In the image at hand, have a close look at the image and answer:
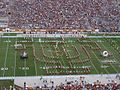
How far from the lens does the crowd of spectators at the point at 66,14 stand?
2356 inches

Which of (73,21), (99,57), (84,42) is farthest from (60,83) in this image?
(73,21)

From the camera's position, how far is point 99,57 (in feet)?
153

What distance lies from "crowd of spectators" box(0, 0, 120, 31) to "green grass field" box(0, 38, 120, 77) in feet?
23.1

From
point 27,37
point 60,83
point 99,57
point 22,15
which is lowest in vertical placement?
point 60,83

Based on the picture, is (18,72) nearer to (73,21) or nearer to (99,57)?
(99,57)

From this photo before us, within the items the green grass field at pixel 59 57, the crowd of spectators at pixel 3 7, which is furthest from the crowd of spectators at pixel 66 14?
the green grass field at pixel 59 57

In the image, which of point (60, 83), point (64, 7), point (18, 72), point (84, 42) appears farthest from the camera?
point (64, 7)

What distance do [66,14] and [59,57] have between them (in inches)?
788

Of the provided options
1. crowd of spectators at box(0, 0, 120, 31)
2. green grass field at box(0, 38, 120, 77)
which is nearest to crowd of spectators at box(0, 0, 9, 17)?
crowd of spectators at box(0, 0, 120, 31)

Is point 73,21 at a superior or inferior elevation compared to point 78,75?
superior

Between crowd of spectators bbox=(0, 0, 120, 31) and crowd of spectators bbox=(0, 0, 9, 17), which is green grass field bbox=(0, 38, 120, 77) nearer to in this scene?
crowd of spectators bbox=(0, 0, 120, 31)

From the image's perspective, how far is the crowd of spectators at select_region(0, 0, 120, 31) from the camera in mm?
59844

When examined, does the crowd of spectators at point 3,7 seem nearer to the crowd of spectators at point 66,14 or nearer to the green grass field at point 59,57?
the crowd of spectators at point 66,14

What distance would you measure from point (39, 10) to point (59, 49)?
18357 mm
